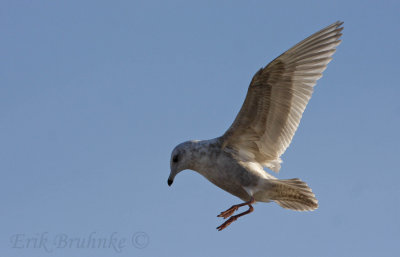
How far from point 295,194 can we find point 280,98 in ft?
6.21

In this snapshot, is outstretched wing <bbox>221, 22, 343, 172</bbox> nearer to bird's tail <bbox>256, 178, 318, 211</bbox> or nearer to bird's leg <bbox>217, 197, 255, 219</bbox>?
bird's tail <bbox>256, 178, 318, 211</bbox>

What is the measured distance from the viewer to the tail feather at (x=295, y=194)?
11.5 meters

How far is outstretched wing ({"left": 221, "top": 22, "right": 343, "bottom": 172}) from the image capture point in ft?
38.2

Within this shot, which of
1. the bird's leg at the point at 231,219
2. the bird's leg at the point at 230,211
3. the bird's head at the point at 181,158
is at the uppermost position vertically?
the bird's head at the point at 181,158

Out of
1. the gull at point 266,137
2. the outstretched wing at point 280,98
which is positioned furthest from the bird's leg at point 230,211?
the outstretched wing at point 280,98

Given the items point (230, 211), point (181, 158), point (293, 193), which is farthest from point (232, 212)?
point (181, 158)

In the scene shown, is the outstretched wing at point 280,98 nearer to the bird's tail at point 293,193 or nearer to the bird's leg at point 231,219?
the bird's tail at point 293,193

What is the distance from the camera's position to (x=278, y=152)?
12.1m

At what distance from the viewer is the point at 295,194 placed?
38.2ft

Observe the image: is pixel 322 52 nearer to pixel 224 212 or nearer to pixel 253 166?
pixel 253 166

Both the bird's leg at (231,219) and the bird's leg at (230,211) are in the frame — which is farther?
the bird's leg at (230,211)

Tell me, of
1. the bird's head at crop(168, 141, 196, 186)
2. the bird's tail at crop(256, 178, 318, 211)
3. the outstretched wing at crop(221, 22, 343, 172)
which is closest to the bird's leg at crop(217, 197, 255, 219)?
the bird's tail at crop(256, 178, 318, 211)

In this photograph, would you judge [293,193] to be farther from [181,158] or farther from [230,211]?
[181,158]

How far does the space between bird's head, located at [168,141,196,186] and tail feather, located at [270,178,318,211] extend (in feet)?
5.63
